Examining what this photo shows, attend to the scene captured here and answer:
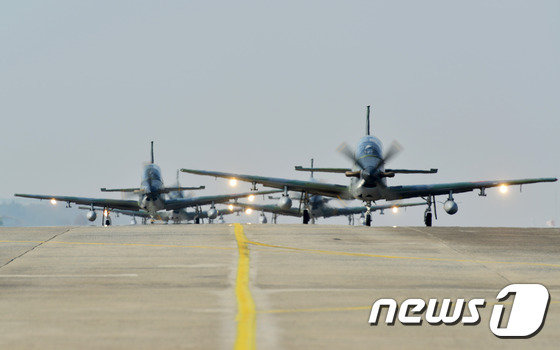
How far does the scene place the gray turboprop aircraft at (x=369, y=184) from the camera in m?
41.2

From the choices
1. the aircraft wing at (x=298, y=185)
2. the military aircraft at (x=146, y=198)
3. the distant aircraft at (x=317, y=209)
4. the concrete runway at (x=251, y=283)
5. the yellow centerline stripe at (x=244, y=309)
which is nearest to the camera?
the yellow centerline stripe at (x=244, y=309)

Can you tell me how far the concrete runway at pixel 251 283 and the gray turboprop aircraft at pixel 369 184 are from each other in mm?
14131

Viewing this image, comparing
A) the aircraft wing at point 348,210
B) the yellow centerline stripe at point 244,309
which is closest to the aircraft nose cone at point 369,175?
the yellow centerline stripe at point 244,309

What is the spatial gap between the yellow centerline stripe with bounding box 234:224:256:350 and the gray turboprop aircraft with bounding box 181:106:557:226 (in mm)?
22371

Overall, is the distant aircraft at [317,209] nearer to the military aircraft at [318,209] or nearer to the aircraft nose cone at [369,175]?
the military aircraft at [318,209]

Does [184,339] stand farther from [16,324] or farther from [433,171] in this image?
[433,171]

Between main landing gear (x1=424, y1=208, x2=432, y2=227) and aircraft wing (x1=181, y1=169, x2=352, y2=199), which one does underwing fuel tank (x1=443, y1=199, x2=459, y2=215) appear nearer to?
main landing gear (x1=424, y1=208, x2=432, y2=227)

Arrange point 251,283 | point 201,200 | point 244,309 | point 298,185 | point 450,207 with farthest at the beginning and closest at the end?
point 201,200 → point 298,185 → point 450,207 → point 251,283 → point 244,309

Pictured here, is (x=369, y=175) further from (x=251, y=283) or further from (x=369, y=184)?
(x=251, y=283)

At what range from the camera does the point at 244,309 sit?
453 inches

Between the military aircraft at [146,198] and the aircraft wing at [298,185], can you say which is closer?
the aircraft wing at [298,185]

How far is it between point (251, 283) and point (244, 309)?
300cm

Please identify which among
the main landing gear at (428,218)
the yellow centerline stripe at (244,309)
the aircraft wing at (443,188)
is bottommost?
the yellow centerline stripe at (244,309)

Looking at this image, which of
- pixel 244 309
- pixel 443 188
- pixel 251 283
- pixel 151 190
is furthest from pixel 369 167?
pixel 244 309
